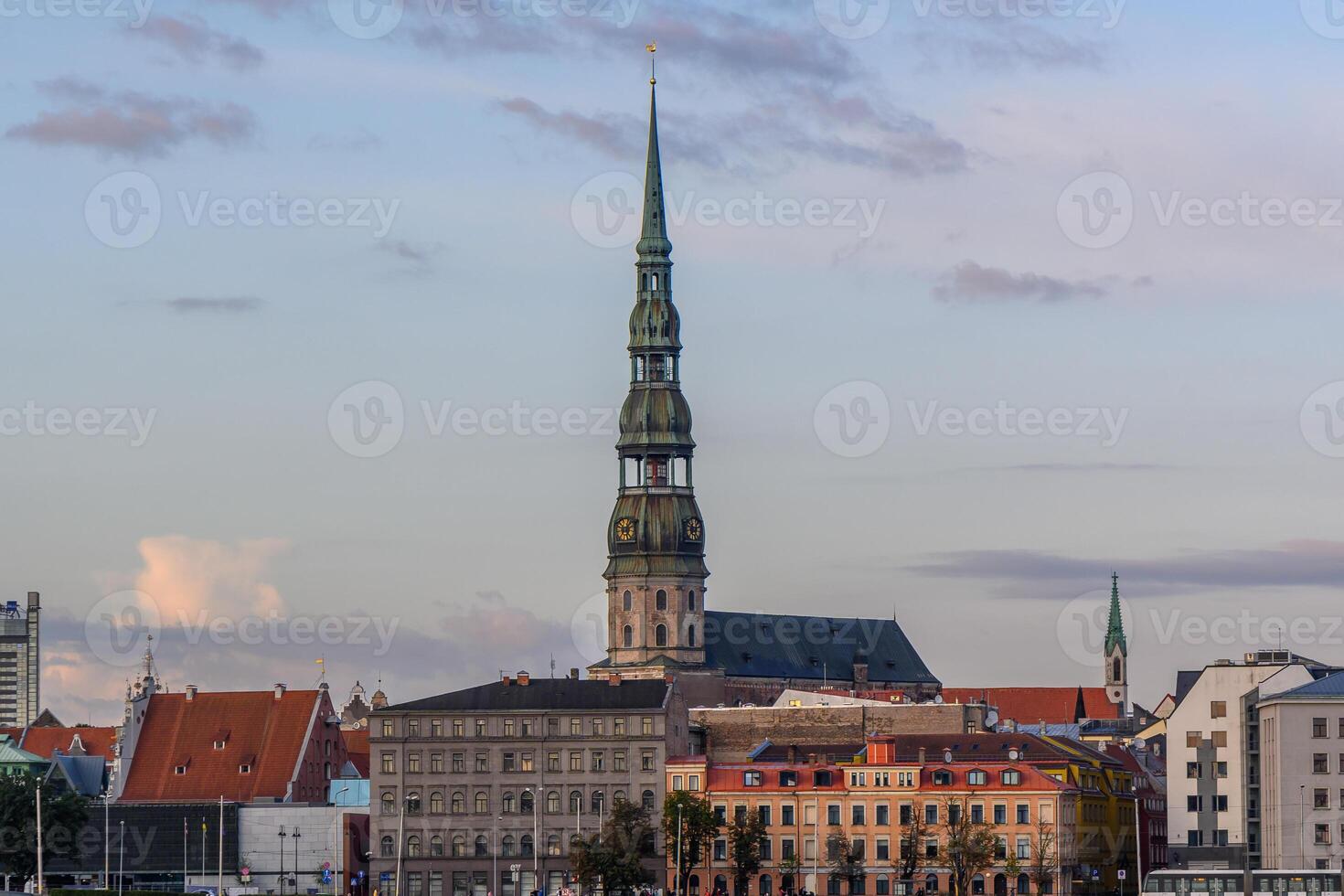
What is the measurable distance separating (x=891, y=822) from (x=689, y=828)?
12.1 meters

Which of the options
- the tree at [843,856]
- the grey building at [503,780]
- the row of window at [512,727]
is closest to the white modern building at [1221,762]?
the tree at [843,856]

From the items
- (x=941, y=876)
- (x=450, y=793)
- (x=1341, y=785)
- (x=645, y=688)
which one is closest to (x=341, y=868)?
(x=450, y=793)

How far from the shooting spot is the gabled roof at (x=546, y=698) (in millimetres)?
190875

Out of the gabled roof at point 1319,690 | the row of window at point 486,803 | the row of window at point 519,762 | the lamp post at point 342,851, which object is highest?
the gabled roof at point 1319,690

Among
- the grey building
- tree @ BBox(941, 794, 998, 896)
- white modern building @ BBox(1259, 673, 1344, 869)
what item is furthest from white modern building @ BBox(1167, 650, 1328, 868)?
the grey building

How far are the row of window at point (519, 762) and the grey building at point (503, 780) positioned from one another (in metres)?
0.06

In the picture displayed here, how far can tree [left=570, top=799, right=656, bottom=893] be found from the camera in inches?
6560

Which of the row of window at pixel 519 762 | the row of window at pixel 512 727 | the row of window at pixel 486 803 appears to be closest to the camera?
the row of window at pixel 486 803

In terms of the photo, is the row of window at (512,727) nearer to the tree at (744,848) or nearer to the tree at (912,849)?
the tree at (744,848)

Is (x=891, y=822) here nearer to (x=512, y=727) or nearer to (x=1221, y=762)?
(x=1221, y=762)

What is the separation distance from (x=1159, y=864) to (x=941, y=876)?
26.3m

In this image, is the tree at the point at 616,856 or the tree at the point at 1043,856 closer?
the tree at the point at 616,856

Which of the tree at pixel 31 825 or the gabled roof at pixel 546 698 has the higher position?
the gabled roof at pixel 546 698

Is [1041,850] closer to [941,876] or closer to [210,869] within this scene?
[941,876]
